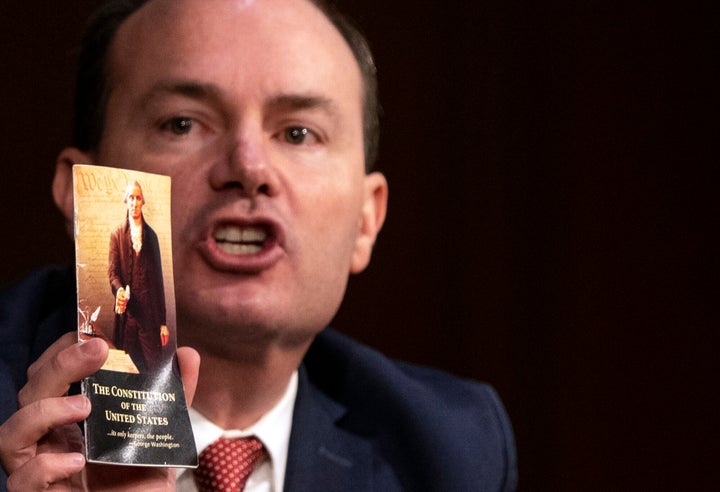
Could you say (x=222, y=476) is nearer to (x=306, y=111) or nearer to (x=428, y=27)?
(x=306, y=111)

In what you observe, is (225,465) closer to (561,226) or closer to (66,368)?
(66,368)

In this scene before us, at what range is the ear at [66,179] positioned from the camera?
1.71 m

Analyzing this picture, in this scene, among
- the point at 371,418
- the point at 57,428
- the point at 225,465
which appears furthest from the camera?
the point at 371,418

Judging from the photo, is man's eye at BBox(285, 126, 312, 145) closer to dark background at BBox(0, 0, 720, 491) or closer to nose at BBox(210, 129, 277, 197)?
nose at BBox(210, 129, 277, 197)

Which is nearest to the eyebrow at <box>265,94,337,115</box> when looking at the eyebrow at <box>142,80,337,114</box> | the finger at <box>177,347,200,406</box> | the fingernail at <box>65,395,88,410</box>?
the eyebrow at <box>142,80,337,114</box>

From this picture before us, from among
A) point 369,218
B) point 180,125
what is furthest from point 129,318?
point 369,218

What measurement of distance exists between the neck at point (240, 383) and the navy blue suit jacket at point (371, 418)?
87 millimetres

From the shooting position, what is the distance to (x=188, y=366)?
125 cm

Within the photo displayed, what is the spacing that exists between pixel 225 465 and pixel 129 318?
48 centimetres

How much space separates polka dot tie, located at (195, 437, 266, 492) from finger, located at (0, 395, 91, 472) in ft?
1.35

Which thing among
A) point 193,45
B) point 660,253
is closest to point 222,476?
point 193,45

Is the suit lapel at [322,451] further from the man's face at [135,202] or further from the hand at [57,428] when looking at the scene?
the man's face at [135,202]

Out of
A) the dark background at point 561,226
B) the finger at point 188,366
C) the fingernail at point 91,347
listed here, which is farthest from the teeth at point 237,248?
the dark background at point 561,226

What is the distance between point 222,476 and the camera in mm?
1589
